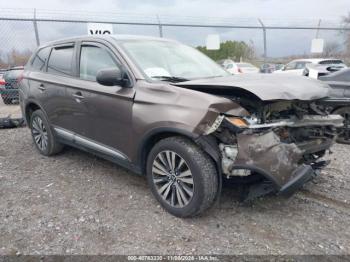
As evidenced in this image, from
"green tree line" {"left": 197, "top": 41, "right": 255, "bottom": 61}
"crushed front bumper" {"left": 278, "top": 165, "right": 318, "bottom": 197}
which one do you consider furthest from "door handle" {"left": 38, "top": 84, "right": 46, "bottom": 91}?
"green tree line" {"left": 197, "top": 41, "right": 255, "bottom": 61}

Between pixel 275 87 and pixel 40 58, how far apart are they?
12.1 feet

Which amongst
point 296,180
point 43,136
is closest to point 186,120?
point 296,180

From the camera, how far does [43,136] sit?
518 centimetres

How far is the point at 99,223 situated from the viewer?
3271 mm

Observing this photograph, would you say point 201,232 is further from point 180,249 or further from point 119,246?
point 119,246

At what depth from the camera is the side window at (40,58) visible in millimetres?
5008

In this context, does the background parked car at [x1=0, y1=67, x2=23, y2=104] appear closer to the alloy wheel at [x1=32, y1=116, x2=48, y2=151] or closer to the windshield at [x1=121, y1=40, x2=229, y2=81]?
the alloy wheel at [x1=32, y1=116, x2=48, y2=151]

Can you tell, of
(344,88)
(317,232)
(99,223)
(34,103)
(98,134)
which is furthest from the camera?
(344,88)

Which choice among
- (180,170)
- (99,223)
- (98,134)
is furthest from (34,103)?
(180,170)

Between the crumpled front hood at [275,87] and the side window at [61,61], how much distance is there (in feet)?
6.25

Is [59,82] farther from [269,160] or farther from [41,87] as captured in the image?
[269,160]

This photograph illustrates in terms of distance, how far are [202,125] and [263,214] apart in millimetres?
1222

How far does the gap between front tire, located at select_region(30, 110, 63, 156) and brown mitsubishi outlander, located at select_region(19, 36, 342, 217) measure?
560mm

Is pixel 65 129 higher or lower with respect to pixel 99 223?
higher
